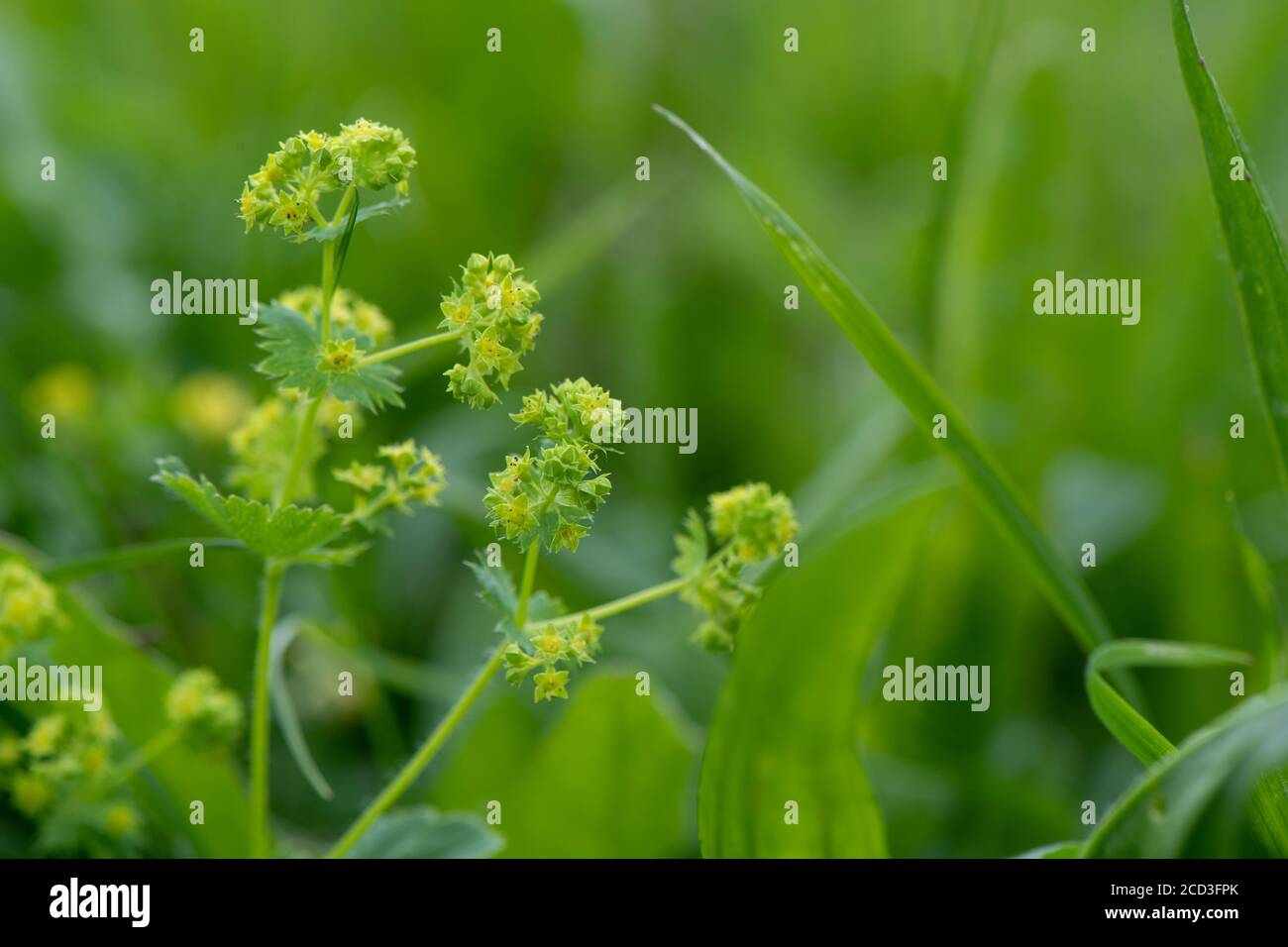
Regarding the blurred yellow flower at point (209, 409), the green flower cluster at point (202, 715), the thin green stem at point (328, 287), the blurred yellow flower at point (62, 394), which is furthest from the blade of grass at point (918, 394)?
the blurred yellow flower at point (62, 394)

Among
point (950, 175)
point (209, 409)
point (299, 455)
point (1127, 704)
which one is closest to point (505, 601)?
point (299, 455)

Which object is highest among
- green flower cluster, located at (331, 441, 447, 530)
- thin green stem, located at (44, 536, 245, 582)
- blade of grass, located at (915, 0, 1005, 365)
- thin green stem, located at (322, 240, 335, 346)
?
blade of grass, located at (915, 0, 1005, 365)

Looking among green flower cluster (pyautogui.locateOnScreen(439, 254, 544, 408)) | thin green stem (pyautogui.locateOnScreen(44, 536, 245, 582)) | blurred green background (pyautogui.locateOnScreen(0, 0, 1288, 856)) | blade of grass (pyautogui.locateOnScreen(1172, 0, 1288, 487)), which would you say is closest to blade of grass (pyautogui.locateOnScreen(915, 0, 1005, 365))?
blurred green background (pyautogui.locateOnScreen(0, 0, 1288, 856))

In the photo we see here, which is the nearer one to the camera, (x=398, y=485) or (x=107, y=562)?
(x=398, y=485)

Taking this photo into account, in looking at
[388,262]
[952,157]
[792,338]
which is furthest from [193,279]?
[952,157]

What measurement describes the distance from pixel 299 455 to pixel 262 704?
164 millimetres

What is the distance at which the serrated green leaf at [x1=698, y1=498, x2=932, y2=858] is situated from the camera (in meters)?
0.87

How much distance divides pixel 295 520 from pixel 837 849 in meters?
0.42

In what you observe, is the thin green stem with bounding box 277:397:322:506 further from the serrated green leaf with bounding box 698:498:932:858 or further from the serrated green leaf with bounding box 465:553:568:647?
the serrated green leaf with bounding box 698:498:932:858

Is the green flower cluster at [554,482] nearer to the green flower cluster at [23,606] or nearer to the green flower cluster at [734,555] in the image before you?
the green flower cluster at [734,555]

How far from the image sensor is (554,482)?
27.9 inches

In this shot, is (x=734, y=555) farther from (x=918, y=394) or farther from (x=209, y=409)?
(x=209, y=409)

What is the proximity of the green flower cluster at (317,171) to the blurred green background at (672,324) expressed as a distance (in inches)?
16.6

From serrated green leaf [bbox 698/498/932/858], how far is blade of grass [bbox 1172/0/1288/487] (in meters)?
0.31
